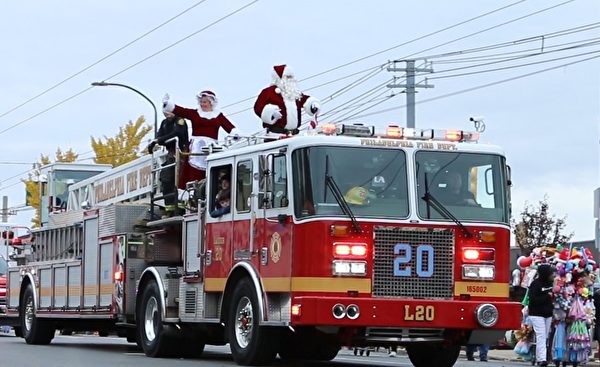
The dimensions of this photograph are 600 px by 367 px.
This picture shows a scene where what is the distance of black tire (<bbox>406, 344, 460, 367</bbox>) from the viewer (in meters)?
17.2

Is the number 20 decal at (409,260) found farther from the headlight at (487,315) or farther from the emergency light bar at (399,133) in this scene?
the emergency light bar at (399,133)

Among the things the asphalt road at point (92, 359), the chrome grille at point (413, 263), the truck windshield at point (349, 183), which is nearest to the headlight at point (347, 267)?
the chrome grille at point (413, 263)

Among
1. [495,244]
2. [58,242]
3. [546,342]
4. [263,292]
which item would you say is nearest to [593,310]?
[546,342]

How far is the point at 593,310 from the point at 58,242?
8.84 meters

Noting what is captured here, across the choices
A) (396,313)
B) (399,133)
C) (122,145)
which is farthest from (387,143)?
(122,145)

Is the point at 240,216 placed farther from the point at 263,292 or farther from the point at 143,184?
the point at 143,184

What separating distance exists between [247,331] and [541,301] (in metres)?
5.42

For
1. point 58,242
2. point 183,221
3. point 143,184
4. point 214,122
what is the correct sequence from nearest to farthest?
point 183,221 < point 214,122 < point 143,184 < point 58,242

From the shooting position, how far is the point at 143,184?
21406 mm

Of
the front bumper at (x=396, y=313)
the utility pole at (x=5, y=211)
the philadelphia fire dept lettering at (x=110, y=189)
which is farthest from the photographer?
the utility pole at (x=5, y=211)

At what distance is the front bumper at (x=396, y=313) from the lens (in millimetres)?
15344

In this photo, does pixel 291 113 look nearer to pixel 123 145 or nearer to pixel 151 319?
pixel 151 319

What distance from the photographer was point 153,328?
62.6 feet

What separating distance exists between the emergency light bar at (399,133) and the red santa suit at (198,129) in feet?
11.5
